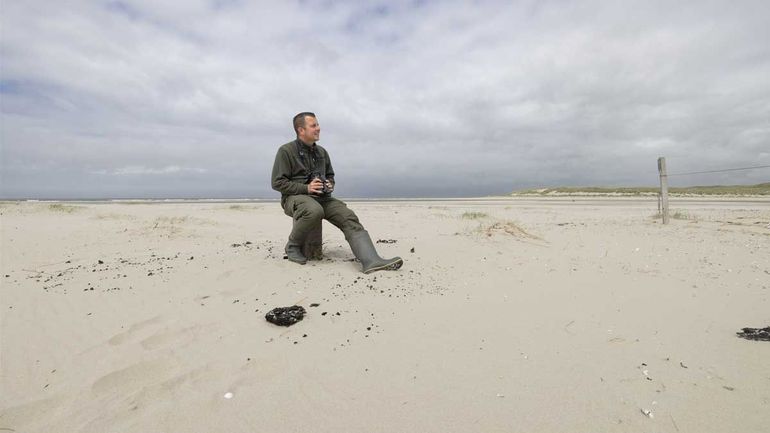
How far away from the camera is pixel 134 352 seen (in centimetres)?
279

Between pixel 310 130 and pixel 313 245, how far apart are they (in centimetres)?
159

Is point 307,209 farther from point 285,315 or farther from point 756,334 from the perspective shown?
point 756,334

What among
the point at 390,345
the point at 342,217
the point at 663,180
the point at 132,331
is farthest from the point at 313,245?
the point at 663,180

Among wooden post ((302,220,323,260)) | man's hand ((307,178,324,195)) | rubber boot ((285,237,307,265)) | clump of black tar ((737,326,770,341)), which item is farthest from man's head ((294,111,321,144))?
clump of black tar ((737,326,770,341))

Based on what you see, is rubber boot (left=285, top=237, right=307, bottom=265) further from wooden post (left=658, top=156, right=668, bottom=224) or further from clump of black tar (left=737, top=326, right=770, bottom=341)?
wooden post (left=658, top=156, right=668, bottom=224)

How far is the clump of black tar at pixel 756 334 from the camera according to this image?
112 inches

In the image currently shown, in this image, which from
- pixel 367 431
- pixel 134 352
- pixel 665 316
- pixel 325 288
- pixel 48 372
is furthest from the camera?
pixel 325 288

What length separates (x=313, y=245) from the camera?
17.4 ft

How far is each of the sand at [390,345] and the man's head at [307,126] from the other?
1.72 m

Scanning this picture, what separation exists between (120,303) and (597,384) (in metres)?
4.25

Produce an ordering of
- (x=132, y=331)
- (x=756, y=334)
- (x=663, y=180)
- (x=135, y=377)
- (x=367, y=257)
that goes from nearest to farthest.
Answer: (x=135, y=377)
(x=756, y=334)
(x=132, y=331)
(x=367, y=257)
(x=663, y=180)

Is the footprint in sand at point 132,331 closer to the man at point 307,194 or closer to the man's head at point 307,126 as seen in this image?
the man at point 307,194

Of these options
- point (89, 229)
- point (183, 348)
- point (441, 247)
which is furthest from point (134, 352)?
point (89, 229)

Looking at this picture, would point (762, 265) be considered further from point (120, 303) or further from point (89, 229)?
point (89, 229)
